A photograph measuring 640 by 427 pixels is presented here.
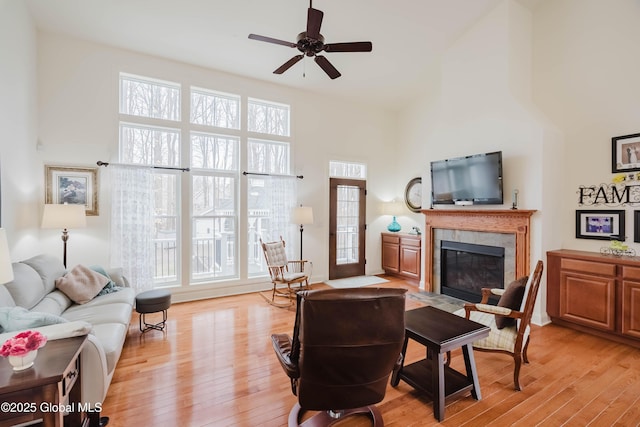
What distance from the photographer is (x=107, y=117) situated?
13.2ft

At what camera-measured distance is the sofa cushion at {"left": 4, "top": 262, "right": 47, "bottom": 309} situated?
2273 millimetres

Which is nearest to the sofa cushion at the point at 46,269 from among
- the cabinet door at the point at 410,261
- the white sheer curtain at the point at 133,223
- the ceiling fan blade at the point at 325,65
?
the white sheer curtain at the point at 133,223

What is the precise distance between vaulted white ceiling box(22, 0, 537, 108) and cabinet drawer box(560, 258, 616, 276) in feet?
11.9

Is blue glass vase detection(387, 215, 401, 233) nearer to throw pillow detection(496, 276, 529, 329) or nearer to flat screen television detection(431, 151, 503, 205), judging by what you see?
flat screen television detection(431, 151, 503, 205)

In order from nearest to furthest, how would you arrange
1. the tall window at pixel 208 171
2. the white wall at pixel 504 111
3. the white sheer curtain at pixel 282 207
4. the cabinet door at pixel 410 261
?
the white wall at pixel 504 111 → the tall window at pixel 208 171 → the white sheer curtain at pixel 282 207 → the cabinet door at pixel 410 261

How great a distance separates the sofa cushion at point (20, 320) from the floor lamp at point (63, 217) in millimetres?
1704

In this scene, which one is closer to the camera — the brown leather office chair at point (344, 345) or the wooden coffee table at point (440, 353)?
the brown leather office chair at point (344, 345)

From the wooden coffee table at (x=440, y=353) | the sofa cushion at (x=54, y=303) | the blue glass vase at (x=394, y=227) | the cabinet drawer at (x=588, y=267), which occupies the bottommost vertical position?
the wooden coffee table at (x=440, y=353)

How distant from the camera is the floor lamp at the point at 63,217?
3240 millimetres

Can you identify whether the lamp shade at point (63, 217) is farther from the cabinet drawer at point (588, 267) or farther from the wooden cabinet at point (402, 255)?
the cabinet drawer at point (588, 267)

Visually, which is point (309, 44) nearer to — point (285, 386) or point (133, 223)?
point (285, 386)

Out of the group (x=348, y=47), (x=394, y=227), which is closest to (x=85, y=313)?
(x=348, y=47)

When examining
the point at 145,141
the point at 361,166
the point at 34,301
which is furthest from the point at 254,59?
the point at 34,301

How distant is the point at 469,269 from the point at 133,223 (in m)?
5.23
